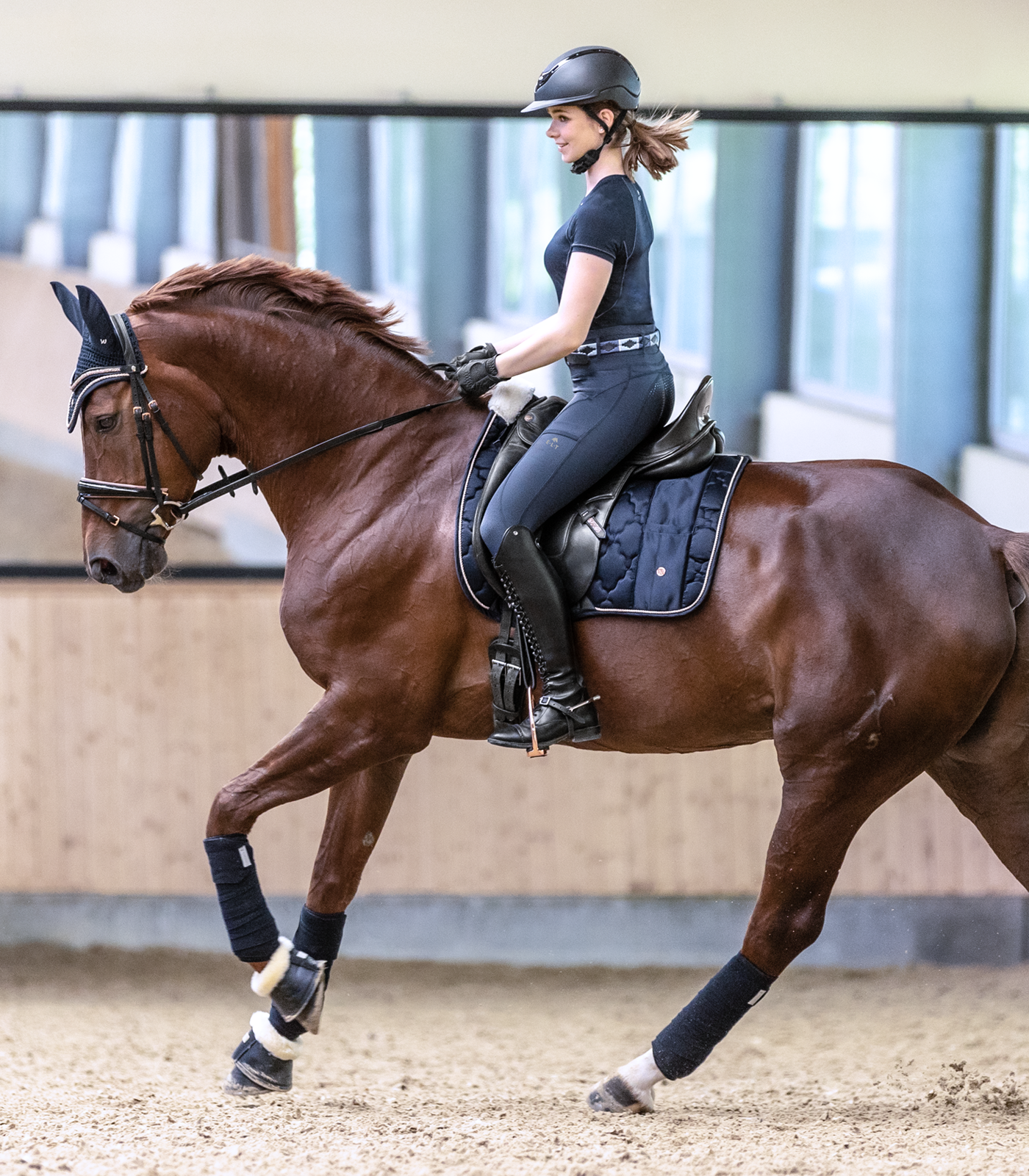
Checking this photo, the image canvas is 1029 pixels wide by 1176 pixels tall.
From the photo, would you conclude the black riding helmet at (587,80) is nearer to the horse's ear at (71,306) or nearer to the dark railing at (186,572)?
the horse's ear at (71,306)

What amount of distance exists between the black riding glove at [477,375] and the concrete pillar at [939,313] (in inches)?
114

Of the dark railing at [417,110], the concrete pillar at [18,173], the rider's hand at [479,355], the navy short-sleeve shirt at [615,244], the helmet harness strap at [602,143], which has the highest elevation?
the dark railing at [417,110]

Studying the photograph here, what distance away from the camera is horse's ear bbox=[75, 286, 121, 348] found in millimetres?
3137

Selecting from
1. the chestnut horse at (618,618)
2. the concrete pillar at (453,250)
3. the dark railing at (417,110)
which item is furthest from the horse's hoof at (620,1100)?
the dark railing at (417,110)

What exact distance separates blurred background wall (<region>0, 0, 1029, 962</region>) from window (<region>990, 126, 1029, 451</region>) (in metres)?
0.02

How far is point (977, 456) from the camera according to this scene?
5.44 metres

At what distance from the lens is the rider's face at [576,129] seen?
3.09 m

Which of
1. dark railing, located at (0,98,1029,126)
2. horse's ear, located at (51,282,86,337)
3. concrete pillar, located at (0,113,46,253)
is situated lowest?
horse's ear, located at (51,282,86,337)

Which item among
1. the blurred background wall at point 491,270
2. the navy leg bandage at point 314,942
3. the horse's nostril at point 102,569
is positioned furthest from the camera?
the blurred background wall at point 491,270

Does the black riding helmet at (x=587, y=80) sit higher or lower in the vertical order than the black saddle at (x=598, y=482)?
higher

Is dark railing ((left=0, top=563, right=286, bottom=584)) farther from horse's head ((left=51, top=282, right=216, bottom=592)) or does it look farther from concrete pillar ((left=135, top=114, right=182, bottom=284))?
horse's head ((left=51, top=282, right=216, bottom=592))

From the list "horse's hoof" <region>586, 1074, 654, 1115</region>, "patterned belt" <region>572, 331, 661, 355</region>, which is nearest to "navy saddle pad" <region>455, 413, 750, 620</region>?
"patterned belt" <region>572, 331, 661, 355</region>

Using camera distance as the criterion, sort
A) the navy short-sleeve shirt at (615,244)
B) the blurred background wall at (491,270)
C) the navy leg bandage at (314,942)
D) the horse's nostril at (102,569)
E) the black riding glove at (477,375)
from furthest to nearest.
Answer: the blurred background wall at (491,270)
the navy leg bandage at (314,942)
the horse's nostril at (102,569)
the black riding glove at (477,375)
the navy short-sleeve shirt at (615,244)

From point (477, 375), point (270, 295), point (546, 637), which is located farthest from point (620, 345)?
point (270, 295)
